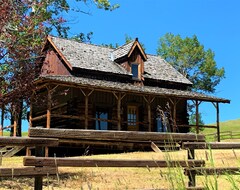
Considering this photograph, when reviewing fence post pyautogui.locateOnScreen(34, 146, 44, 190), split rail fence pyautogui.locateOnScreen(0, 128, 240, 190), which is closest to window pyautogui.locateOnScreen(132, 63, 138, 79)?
split rail fence pyautogui.locateOnScreen(0, 128, 240, 190)

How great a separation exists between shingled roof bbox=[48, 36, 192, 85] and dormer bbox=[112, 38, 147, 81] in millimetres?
162

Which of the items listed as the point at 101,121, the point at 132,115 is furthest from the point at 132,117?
the point at 101,121

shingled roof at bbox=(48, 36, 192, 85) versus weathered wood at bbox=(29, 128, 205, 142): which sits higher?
shingled roof at bbox=(48, 36, 192, 85)

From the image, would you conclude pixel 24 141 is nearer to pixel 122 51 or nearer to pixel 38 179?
pixel 38 179

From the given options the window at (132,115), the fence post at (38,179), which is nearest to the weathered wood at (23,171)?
the fence post at (38,179)

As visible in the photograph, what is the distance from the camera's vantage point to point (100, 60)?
A: 30203mm

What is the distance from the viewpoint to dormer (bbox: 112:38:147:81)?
3064 centimetres

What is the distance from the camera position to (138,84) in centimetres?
3056

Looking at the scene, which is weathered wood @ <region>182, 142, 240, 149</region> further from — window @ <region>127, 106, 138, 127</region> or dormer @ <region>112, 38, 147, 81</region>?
dormer @ <region>112, 38, 147, 81</region>

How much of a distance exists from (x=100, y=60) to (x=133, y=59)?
2682 mm

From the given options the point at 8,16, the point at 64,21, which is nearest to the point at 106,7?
the point at 64,21

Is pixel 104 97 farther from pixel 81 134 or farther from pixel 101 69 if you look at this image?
pixel 81 134

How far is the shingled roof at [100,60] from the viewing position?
93.8 ft

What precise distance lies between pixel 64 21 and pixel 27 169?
12514mm
